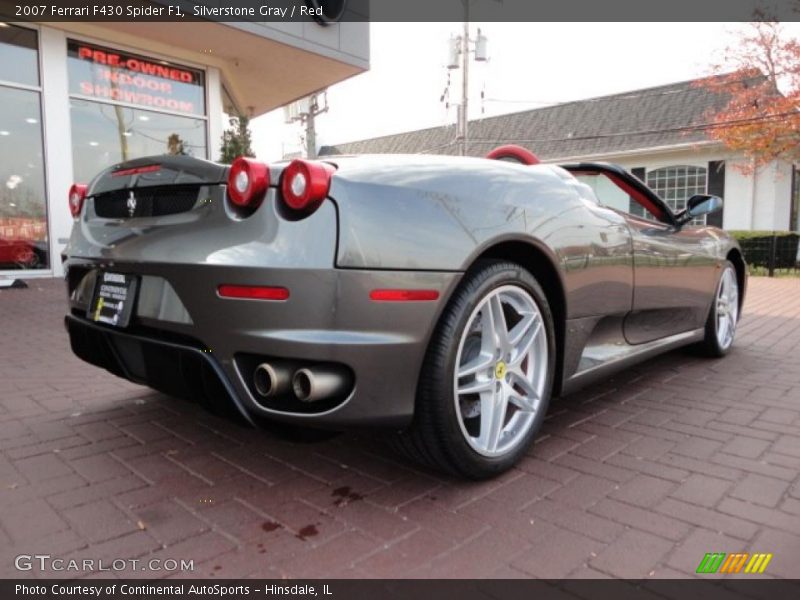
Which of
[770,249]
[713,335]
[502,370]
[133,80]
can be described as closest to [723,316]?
[713,335]

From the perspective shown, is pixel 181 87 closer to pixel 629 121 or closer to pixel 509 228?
pixel 509 228

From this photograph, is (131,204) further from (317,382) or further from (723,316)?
(723,316)

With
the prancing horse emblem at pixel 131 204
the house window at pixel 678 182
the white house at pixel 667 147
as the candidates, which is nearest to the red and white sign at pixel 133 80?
the prancing horse emblem at pixel 131 204

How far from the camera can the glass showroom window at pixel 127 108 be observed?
8.98m

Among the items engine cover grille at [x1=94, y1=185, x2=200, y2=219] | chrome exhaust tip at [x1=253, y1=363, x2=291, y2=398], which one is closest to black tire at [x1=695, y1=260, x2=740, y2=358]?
chrome exhaust tip at [x1=253, y1=363, x2=291, y2=398]

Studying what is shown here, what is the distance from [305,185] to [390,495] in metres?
1.14

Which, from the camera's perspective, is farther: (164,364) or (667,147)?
(667,147)

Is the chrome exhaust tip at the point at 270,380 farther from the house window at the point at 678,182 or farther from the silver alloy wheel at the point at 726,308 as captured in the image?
the house window at the point at 678,182

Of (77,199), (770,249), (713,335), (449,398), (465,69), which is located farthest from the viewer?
(465,69)

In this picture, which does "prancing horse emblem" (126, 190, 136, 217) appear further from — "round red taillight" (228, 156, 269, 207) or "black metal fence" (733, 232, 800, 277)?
"black metal fence" (733, 232, 800, 277)

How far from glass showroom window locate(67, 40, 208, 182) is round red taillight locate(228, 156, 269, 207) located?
8377 mm

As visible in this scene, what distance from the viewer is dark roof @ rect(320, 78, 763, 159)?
1944 cm

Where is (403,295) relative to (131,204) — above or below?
below

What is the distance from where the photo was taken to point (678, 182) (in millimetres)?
19875
